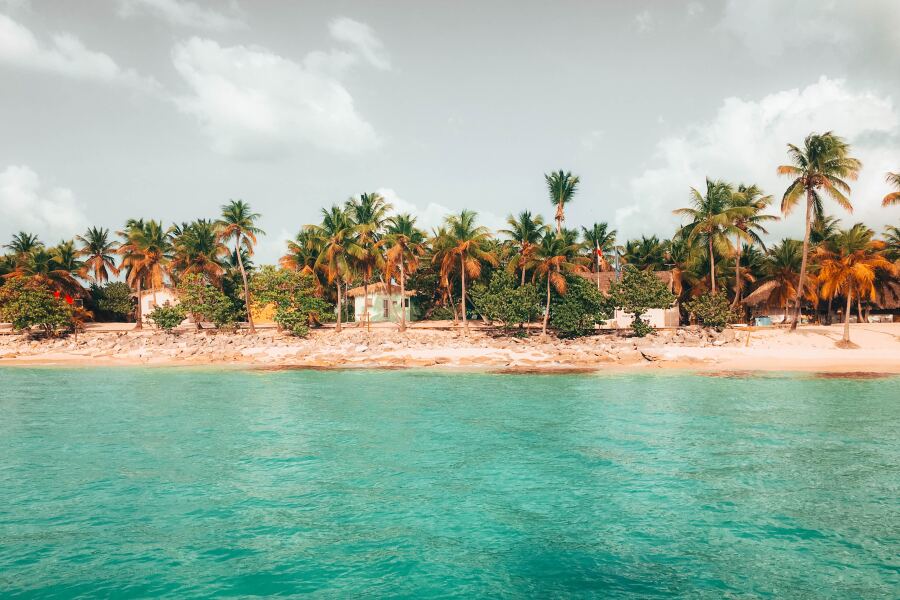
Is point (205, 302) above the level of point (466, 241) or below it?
below

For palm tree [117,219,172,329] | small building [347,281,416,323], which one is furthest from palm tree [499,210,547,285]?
palm tree [117,219,172,329]

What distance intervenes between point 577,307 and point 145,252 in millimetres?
37317

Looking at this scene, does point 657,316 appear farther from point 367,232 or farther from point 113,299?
point 113,299

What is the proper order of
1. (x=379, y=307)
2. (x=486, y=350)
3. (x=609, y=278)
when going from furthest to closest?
(x=379, y=307) < (x=609, y=278) < (x=486, y=350)

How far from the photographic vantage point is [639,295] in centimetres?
3941

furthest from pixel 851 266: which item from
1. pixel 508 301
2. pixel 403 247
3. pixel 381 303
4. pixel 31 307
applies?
pixel 31 307

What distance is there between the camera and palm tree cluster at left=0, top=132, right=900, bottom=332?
37.1 metres

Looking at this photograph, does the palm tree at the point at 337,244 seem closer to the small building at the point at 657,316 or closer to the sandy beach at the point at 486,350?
the sandy beach at the point at 486,350

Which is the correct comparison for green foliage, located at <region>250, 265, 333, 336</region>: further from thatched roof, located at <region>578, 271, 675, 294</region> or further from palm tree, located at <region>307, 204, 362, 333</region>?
thatched roof, located at <region>578, 271, 675, 294</region>

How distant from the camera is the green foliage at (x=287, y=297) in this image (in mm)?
43281

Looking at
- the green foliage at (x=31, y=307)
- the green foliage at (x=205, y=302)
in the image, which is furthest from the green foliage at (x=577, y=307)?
the green foliage at (x=31, y=307)

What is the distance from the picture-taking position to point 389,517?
9.48 metres

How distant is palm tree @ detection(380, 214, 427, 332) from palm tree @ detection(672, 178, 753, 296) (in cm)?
2134

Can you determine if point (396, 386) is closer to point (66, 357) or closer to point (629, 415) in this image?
point (629, 415)
